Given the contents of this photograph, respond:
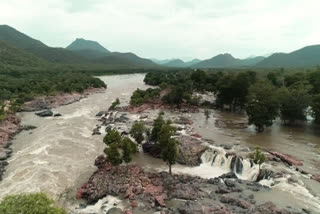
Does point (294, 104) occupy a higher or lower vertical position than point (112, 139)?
higher

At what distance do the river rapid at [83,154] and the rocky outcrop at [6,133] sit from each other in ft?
2.88

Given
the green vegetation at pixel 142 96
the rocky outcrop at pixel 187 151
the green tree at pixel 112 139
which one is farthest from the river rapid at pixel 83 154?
the green vegetation at pixel 142 96

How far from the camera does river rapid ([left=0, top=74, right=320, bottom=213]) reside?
1198 inches

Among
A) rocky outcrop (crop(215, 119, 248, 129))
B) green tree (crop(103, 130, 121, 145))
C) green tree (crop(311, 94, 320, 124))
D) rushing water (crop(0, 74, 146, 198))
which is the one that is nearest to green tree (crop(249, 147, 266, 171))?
green tree (crop(103, 130, 121, 145))

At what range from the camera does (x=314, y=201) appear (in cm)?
2770

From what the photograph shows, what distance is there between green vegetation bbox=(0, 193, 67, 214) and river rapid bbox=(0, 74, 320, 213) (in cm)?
1284

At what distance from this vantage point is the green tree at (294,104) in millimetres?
54750

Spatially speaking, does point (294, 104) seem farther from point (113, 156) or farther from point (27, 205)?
point (27, 205)

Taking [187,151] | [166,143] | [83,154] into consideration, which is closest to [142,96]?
Answer: [83,154]

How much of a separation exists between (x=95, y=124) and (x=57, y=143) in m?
14.1

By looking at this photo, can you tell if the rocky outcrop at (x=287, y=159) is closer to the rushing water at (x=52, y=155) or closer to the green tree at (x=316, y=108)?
the green tree at (x=316, y=108)

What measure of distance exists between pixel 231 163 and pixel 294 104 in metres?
26.2

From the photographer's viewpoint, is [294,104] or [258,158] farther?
[294,104]

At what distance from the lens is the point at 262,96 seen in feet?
179
